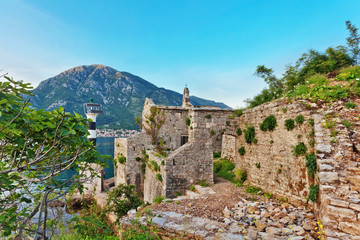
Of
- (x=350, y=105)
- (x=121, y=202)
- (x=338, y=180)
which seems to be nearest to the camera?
(x=338, y=180)

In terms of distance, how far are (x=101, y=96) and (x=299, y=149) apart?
18022 centimetres

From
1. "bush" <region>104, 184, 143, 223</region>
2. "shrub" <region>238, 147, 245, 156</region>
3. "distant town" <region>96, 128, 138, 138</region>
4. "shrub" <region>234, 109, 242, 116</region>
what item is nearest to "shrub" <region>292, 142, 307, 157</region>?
"shrub" <region>238, 147, 245, 156</region>

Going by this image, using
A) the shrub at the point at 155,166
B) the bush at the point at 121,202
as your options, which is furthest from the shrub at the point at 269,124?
the bush at the point at 121,202

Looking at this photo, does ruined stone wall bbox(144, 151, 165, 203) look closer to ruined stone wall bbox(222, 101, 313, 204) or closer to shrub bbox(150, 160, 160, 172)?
shrub bbox(150, 160, 160, 172)

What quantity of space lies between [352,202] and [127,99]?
169045 mm

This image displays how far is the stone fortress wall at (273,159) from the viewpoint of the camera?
191 inches

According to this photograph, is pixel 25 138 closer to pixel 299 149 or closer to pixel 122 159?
pixel 299 149

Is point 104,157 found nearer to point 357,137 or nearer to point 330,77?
point 357,137

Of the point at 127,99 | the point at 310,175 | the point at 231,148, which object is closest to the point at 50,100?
the point at 127,99

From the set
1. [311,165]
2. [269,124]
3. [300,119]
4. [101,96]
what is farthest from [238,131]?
[101,96]

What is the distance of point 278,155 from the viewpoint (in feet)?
28.6

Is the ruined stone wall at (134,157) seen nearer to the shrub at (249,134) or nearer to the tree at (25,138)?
the shrub at (249,134)

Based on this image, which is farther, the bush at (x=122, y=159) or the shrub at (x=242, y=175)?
the bush at (x=122, y=159)

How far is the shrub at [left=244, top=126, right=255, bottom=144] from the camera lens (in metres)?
10.6
